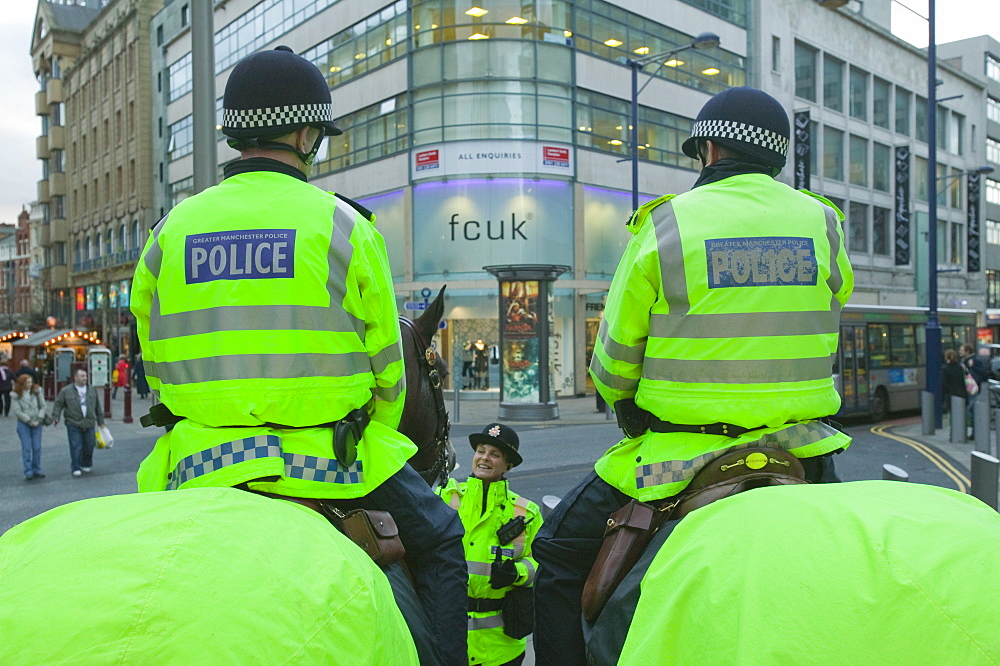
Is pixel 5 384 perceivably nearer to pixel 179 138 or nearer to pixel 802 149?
pixel 179 138

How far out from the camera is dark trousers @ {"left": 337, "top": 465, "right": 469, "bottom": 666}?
254 cm

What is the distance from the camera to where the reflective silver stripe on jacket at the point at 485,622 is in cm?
451

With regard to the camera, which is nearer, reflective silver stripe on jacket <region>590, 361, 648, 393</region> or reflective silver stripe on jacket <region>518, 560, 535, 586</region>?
reflective silver stripe on jacket <region>590, 361, 648, 393</region>

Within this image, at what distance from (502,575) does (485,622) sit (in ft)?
0.97

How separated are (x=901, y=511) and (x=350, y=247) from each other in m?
1.52

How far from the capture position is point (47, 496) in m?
12.1

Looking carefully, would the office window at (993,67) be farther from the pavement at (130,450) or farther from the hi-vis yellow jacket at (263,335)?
the hi-vis yellow jacket at (263,335)

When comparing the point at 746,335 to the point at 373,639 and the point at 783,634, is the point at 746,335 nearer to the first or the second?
the point at 783,634

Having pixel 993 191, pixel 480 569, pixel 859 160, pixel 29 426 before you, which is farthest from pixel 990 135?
pixel 480 569

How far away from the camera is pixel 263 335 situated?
2.23m

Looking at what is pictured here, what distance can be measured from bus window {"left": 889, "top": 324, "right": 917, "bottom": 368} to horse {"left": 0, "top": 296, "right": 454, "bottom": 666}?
23.0 metres

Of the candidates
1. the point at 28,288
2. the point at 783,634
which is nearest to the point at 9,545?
the point at 783,634

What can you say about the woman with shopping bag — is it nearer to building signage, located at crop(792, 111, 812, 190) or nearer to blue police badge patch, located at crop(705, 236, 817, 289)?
blue police badge patch, located at crop(705, 236, 817, 289)

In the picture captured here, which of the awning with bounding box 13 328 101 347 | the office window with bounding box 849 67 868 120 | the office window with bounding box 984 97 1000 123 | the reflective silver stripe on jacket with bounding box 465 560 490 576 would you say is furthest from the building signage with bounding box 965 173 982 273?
the reflective silver stripe on jacket with bounding box 465 560 490 576
